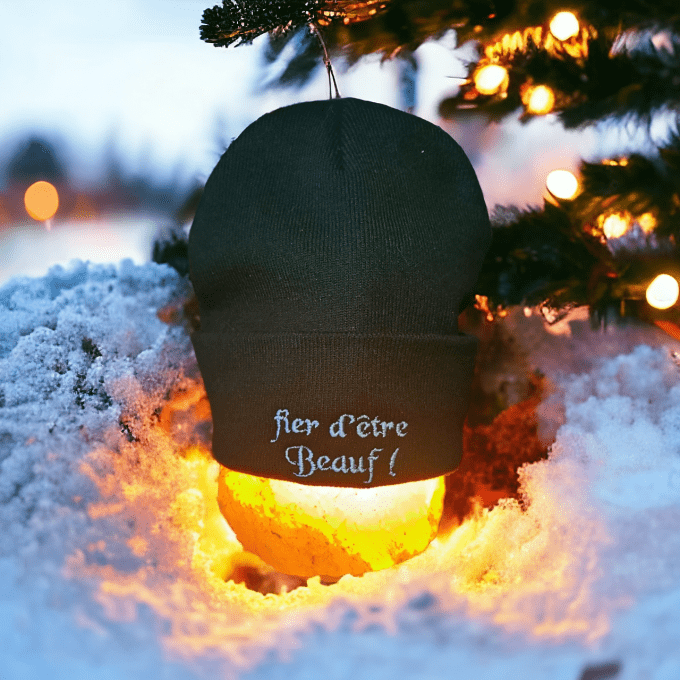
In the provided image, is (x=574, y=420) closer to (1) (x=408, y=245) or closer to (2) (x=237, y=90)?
(1) (x=408, y=245)

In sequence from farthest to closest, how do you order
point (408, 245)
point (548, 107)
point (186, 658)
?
point (548, 107) → point (408, 245) → point (186, 658)

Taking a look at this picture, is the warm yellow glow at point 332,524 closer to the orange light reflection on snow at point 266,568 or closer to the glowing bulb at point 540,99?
the orange light reflection on snow at point 266,568

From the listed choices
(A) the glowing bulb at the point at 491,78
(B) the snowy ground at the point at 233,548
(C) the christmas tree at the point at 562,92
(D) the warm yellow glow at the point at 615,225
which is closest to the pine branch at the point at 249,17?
(C) the christmas tree at the point at 562,92

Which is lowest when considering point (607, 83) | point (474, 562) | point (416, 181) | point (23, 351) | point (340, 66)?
point (474, 562)

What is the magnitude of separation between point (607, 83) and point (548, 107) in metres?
0.08

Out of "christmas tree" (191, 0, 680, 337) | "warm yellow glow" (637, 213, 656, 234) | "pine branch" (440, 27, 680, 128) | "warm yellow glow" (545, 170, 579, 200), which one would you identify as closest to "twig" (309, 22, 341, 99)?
"christmas tree" (191, 0, 680, 337)

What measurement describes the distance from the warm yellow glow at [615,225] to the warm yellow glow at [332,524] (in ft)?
1.31

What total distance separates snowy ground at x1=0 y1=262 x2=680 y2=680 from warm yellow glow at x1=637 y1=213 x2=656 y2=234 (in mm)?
167

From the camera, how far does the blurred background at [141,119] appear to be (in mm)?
769

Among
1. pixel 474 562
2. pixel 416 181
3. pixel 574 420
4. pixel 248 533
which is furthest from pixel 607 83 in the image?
pixel 248 533

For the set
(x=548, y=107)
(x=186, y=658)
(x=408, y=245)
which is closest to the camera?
(x=186, y=658)

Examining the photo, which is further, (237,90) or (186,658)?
(237,90)

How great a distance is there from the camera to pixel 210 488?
81 cm

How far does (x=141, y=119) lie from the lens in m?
0.81
